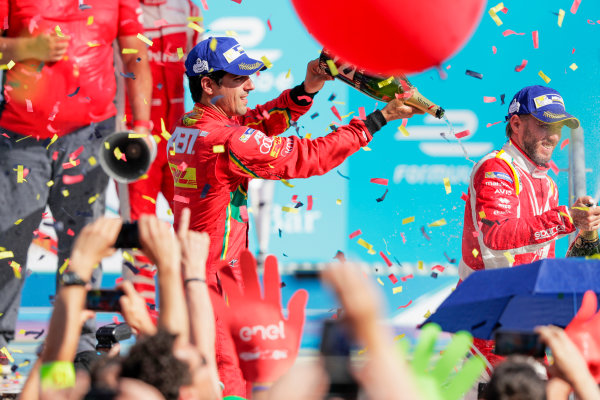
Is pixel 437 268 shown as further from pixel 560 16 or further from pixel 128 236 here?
pixel 128 236

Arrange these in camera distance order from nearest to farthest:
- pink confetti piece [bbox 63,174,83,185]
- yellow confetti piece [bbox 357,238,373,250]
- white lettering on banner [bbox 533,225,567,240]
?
1. white lettering on banner [bbox 533,225,567,240]
2. pink confetti piece [bbox 63,174,83,185]
3. yellow confetti piece [bbox 357,238,373,250]

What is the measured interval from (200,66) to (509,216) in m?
1.61

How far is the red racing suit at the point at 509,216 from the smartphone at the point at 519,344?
205 cm

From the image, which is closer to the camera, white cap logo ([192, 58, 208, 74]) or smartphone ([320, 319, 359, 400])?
smartphone ([320, 319, 359, 400])

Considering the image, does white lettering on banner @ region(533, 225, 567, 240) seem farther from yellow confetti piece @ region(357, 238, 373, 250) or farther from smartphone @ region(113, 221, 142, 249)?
smartphone @ region(113, 221, 142, 249)

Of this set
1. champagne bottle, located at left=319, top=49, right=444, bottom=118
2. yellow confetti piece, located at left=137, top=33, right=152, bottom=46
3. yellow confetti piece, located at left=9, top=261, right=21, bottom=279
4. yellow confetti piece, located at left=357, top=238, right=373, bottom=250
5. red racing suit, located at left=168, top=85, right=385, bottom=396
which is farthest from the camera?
yellow confetti piece, located at left=357, top=238, right=373, bottom=250

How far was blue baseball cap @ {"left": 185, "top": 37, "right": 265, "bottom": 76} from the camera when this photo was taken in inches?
163

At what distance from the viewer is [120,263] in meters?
6.32

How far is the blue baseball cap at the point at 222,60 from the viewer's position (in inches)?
163

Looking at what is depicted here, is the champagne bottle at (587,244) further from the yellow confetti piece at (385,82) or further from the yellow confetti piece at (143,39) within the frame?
the yellow confetti piece at (143,39)

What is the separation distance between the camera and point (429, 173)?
Answer: 247 inches

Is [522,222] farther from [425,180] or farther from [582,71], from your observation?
[582,71]

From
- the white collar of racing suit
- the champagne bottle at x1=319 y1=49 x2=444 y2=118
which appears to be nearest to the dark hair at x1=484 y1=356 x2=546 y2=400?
the champagne bottle at x1=319 y1=49 x2=444 y2=118

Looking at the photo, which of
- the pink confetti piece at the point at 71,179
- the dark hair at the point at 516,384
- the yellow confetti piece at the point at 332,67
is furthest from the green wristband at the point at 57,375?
the pink confetti piece at the point at 71,179
